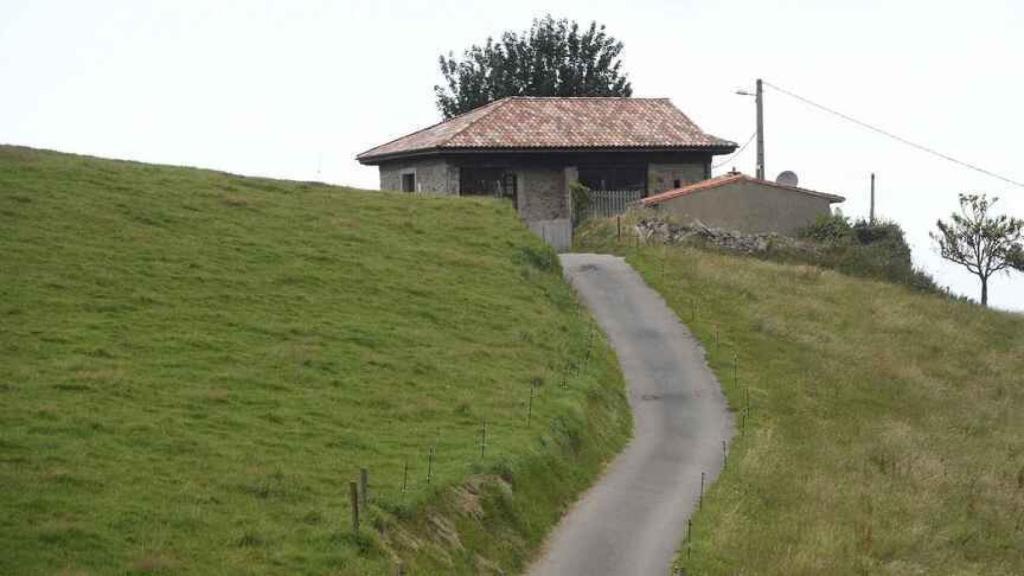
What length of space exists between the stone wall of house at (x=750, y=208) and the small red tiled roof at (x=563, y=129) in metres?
3.56

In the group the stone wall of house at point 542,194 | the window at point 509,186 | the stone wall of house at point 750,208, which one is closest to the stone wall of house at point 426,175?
the window at point 509,186

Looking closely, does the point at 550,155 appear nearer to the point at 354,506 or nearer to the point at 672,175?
the point at 672,175

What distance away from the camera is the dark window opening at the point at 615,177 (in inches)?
2549

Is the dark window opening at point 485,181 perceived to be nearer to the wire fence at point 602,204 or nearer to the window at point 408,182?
the wire fence at point 602,204

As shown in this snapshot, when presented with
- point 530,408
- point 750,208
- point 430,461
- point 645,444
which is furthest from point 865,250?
point 430,461

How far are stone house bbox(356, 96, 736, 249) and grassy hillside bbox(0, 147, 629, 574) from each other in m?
12.3

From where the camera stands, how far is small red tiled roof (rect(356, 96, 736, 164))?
62625 mm

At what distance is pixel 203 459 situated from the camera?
885 inches

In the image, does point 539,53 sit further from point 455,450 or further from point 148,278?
point 455,450

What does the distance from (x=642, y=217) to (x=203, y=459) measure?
39381 mm

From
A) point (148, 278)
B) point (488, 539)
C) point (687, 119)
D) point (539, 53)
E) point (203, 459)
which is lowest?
point (488, 539)

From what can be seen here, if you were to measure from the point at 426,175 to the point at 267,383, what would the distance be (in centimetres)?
3729

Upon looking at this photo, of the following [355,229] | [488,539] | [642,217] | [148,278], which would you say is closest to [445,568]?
[488,539]

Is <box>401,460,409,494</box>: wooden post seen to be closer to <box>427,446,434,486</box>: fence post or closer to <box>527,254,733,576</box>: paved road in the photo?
<box>427,446,434,486</box>: fence post
